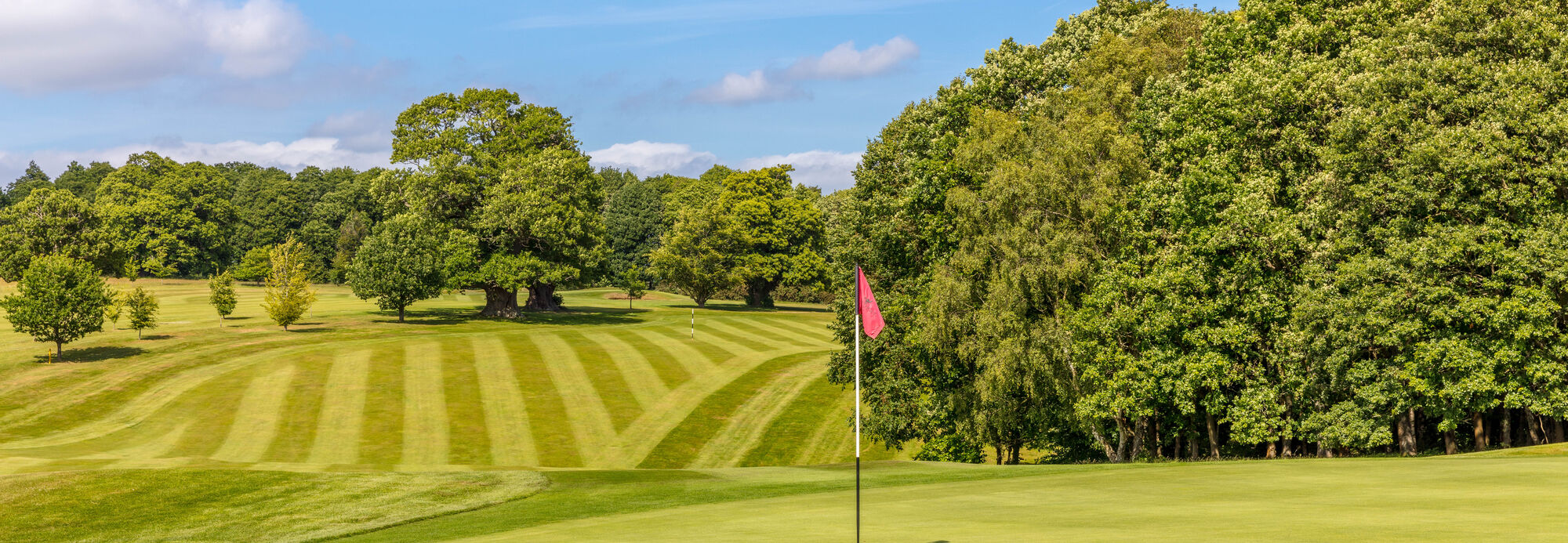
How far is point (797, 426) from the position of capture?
47.2 m

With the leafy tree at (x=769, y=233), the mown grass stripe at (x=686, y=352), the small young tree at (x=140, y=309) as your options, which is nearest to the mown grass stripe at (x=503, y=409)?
the mown grass stripe at (x=686, y=352)

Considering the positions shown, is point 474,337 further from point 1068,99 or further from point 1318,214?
point 1318,214

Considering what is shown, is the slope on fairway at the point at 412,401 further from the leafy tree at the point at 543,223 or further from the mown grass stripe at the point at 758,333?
the leafy tree at the point at 543,223

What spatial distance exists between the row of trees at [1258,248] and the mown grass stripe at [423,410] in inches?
687

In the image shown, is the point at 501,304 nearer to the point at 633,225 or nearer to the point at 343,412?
the point at 343,412

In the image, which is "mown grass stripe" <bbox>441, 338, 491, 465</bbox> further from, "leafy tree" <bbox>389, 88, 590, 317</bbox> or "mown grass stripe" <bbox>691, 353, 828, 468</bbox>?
"leafy tree" <bbox>389, 88, 590, 317</bbox>

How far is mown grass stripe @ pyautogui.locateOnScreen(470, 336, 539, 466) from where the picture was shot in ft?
128

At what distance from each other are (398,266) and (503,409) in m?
33.0

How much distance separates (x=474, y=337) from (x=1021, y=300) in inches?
1641

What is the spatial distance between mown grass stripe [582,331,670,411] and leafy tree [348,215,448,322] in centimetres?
1483

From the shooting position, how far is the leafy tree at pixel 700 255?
106 metres

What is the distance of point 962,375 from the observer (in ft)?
128

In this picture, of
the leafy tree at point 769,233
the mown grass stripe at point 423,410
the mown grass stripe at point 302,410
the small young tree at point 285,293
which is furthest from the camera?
the leafy tree at point 769,233

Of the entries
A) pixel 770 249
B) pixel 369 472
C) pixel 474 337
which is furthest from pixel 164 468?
pixel 770 249
